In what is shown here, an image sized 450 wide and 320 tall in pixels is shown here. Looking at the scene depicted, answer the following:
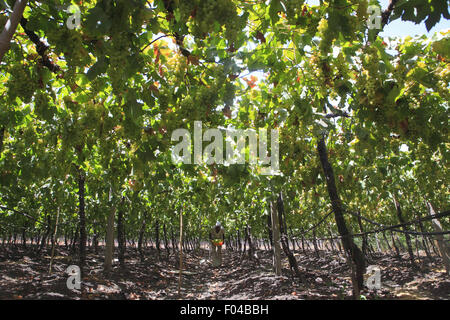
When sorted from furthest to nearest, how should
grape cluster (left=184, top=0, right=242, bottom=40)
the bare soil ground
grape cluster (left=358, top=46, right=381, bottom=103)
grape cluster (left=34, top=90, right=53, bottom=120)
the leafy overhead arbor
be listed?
1. the bare soil ground
2. grape cluster (left=34, top=90, right=53, bottom=120)
3. grape cluster (left=358, top=46, right=381, bottom=103)
4. the leafy overhead arbor
5. grape cluster (left=184, top=0, right=242, bottom=40)

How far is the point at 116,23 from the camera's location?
5.22ft

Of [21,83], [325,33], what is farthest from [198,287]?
[325,33]

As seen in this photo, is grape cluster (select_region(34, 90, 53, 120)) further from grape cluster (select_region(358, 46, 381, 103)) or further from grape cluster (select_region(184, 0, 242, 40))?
grape cluster (select_region(358, 46, 381, 103))

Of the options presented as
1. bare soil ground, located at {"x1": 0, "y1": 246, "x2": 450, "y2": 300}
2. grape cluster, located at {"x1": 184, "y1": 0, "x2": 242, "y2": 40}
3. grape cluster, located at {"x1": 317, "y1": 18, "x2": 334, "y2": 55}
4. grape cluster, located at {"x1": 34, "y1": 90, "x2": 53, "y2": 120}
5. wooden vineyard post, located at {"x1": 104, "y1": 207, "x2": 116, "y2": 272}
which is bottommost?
bare soil ground, located at {"x1": 0, "y1": 246, "x2": 450, "y2": 300}

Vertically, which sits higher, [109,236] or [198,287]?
[109,236]

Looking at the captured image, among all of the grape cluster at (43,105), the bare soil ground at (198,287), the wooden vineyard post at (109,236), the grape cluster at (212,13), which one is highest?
the grape cluster at (212,13)

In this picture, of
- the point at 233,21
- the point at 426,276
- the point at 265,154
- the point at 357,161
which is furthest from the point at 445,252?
the point at 233,21

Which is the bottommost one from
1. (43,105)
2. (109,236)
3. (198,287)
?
(198,287)

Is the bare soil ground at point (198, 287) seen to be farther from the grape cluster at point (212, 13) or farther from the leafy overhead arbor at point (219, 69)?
the grape cluster at point (212, 13)

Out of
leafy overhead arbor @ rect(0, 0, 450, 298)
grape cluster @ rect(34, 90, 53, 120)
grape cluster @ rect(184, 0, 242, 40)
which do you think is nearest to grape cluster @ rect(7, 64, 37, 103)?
leafy overhead arbor @ rect(0, 0, 450, 298)

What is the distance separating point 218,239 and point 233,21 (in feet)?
41.6

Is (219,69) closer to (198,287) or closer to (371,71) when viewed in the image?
(371,71)

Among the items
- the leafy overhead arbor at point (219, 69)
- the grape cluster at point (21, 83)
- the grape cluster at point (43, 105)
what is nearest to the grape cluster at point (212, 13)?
the leafy overhead arbor at point (219, 69)
